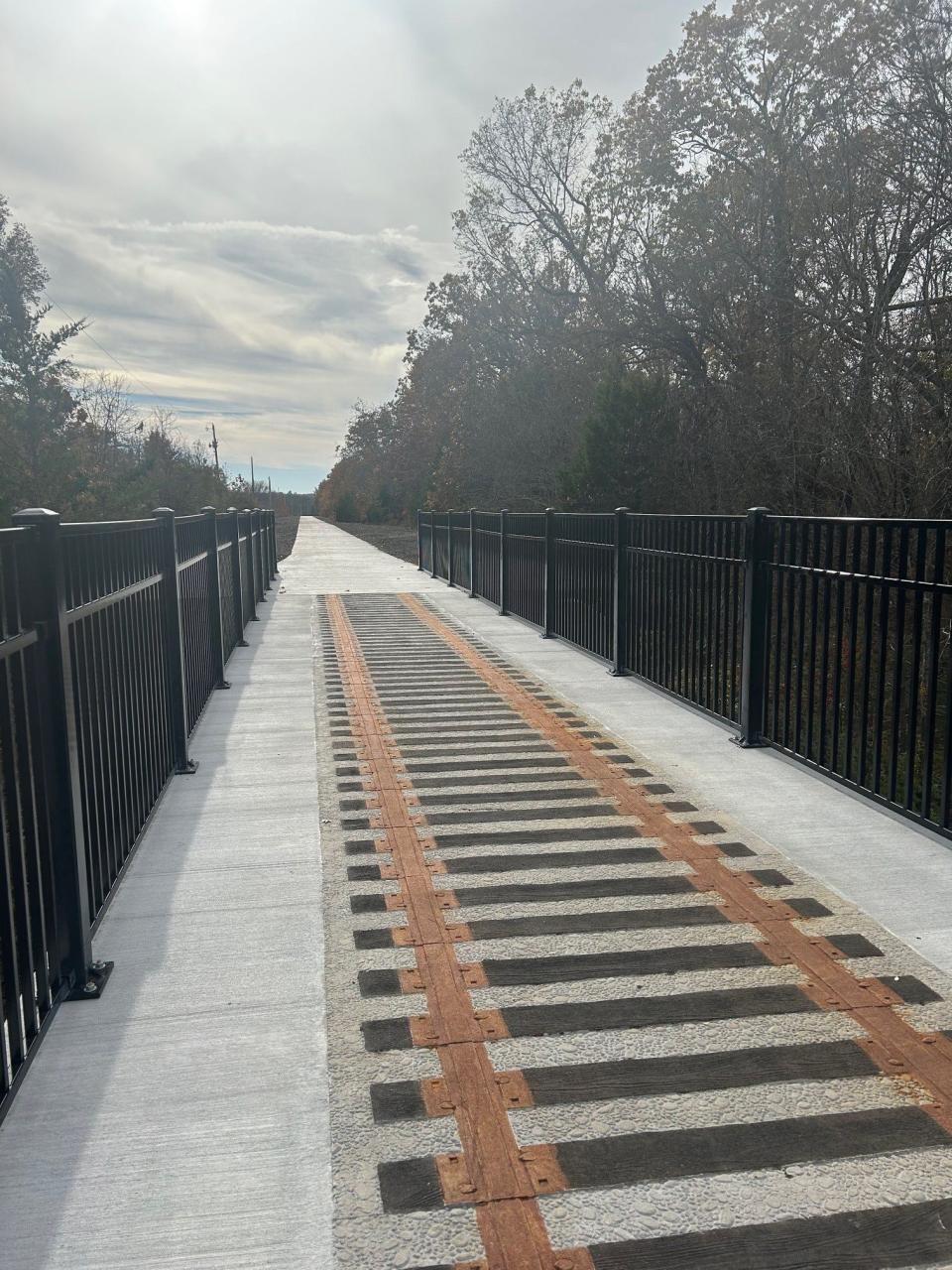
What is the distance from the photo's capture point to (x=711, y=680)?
27.6 ft

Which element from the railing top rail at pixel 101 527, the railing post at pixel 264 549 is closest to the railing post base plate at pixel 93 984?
the railing top rail at pixel 101 527

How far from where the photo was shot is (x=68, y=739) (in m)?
3.71

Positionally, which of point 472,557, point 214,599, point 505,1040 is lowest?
point 505,1040

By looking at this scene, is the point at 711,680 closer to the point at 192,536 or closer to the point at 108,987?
the point at 192,536

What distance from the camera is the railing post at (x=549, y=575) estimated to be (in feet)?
43.4

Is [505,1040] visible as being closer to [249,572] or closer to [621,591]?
[621,591]

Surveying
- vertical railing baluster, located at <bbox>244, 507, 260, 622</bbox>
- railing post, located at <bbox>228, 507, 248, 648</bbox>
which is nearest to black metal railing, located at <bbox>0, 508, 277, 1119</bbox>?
railing post, located at <bbox>228, 507, 248, 648</bbox>

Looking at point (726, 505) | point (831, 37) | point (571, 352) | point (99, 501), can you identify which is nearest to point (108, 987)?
point (726, 505)

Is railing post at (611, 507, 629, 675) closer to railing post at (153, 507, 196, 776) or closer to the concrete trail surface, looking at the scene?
the concrete trail surface

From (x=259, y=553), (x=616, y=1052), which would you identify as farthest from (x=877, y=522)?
(x=259, y=553)

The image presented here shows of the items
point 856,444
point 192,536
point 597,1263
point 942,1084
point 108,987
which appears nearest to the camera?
point 597,1263

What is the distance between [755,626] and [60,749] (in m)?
5.03

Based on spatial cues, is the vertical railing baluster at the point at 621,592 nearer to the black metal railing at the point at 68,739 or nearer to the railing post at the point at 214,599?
the railing post at the point at 214,599

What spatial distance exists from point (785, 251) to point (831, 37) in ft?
18.9
